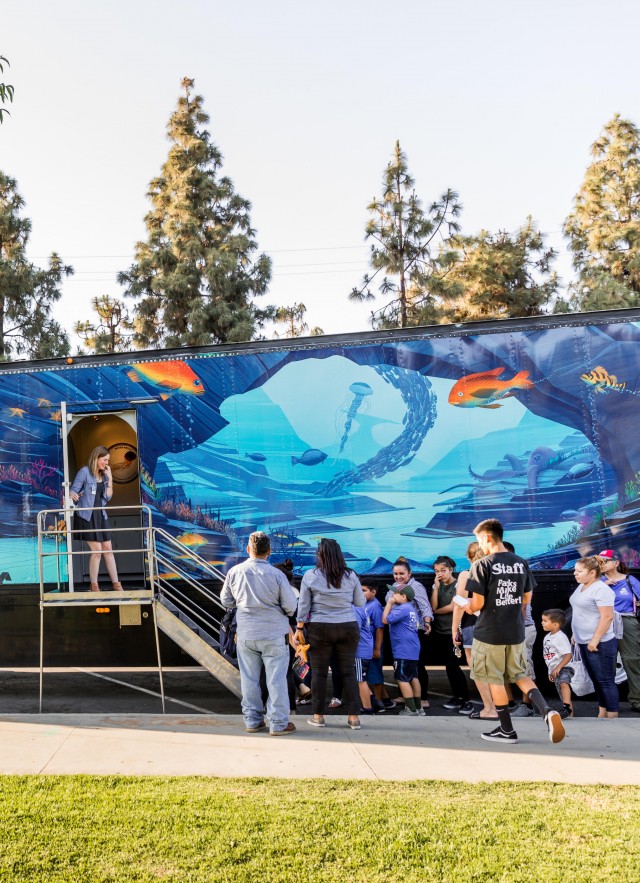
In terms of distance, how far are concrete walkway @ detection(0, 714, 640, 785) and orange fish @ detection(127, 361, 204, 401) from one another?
349cm

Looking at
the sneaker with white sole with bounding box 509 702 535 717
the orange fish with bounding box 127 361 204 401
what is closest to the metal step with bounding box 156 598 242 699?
the orange fish with bounding box 127 361 204 401

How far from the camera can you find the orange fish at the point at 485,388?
895cm

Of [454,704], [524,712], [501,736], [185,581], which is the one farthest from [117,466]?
[501,736]

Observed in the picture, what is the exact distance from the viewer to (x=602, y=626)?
304 inches

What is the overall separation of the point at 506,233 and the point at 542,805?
85.1ft

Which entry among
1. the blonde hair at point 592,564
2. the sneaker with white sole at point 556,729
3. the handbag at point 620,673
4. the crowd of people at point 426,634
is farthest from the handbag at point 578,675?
the sneaker with white sole at point 556,729

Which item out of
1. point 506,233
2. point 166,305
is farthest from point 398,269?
point 166,305

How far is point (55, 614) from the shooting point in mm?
9102

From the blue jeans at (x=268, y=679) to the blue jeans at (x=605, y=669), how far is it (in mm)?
2906

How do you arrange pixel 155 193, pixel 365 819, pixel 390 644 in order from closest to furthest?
pixel 365 819
pixel 390 644
pixel 155 193

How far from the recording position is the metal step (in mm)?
8258

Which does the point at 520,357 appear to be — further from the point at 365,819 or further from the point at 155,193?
the point at 155,193

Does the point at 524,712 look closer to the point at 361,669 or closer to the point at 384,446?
the point at 361,669

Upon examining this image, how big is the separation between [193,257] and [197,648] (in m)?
20.7
